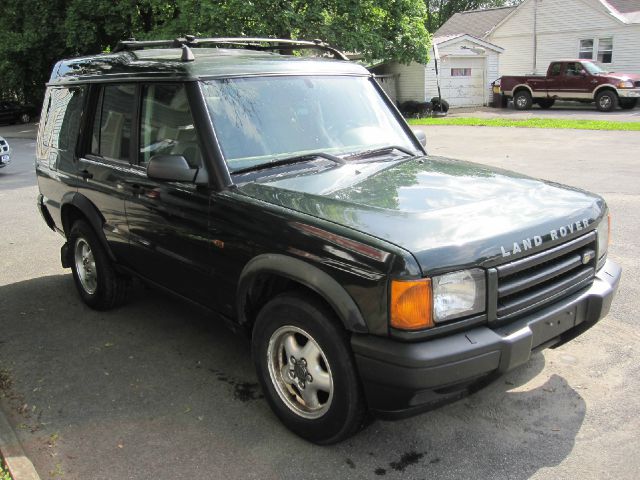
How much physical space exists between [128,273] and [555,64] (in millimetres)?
24978

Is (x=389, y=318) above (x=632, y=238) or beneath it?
above

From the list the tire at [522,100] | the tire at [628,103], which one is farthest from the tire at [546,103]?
the tire at [628,103]

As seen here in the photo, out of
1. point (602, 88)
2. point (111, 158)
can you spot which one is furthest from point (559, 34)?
point (111, 158)

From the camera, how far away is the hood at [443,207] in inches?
107

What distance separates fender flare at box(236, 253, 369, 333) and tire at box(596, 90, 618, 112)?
24.5m

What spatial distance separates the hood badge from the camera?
279 centimetres

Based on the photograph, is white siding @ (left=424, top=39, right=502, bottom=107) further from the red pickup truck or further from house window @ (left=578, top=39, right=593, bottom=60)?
house window @ (left=578, top=39, right=593, bottom=60)

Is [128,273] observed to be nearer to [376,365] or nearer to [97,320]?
[97,320]

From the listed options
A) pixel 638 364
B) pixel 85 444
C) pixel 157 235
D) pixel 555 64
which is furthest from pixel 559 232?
pixel 555 64

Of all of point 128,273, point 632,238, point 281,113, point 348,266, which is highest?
point 281,113

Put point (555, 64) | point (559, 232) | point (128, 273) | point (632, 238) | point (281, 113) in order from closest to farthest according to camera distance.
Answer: point (559, 232) < point (281, 113) < point (128, 273) < point (632, 238) < point (555, 64)

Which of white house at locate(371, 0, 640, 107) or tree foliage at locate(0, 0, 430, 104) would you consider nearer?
tree foliage at locate(0, 0, 430, 104)

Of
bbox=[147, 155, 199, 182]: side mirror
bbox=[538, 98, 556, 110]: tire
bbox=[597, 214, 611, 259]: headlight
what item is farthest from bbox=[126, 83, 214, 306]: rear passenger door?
bbox=[538, 98, 556, 110]: tire

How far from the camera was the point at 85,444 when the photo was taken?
3301 millimetres
